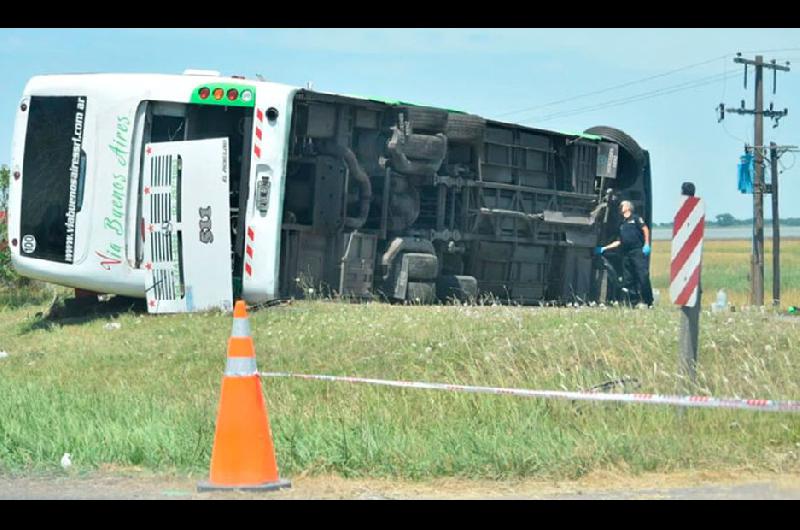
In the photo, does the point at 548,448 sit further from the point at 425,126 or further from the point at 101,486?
the point at 425,126

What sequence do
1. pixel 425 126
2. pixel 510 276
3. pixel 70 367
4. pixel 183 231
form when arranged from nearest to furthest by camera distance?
pixel 70 367
pixel 183 231
pixel 425 126
pixel 510 276

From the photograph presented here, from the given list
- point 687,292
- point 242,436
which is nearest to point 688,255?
point 687,292

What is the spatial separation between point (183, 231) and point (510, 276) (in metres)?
5.16

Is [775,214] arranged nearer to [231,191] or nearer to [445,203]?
[445,203]

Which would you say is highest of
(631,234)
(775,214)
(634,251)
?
(775,214)

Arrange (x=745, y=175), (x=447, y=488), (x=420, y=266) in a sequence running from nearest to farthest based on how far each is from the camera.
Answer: (x=447, y=488) → (x=420, y=266) → (x=745, y=175)

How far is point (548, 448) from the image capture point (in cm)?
773

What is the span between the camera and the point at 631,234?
60.4 ft

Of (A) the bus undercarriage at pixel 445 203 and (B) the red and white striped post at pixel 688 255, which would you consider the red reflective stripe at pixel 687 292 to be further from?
(A) the bus undercarriage at pixel 445 203

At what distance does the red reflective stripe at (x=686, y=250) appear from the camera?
27.6 feet

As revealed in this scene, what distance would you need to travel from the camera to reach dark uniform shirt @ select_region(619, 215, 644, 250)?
1842cm

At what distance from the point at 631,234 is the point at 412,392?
31.0ft

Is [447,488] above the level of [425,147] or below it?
below
